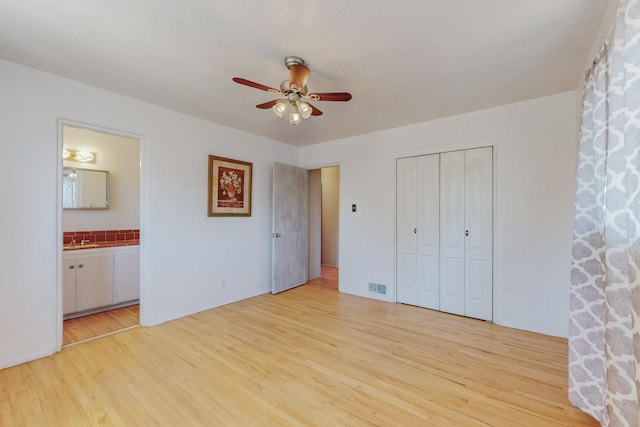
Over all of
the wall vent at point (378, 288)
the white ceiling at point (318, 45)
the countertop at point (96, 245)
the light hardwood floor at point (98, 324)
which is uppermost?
the white ceiling at point (318, 45)

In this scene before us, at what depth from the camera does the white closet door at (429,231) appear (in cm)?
352

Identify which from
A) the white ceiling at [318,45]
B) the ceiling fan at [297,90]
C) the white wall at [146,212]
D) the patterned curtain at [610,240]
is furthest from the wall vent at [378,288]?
the ceiling fan at [297,90]

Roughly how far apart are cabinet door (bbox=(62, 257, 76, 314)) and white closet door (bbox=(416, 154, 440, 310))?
166 inches

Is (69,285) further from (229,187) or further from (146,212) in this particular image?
(229,187)

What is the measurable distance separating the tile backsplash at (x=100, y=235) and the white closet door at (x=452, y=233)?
4549 mm

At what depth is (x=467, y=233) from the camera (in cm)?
330

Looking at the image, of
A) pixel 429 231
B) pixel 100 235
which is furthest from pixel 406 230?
pixel 100 235

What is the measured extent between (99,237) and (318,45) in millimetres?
4010

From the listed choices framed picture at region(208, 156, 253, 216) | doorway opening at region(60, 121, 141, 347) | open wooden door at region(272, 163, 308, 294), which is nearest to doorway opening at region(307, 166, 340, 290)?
open wooden door at region(272, 163, 308, 294)

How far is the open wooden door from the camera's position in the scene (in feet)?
14.0

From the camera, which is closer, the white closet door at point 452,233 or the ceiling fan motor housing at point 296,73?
the ceiling fan motor housing at point 296,73

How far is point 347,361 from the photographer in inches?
90.1

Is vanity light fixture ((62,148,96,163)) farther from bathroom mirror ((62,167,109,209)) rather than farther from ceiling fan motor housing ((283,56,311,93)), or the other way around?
ceiling fan motor housing ((283,56,311,93))

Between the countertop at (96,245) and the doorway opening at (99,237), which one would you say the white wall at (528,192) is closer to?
the doorway opening at (99,237)
